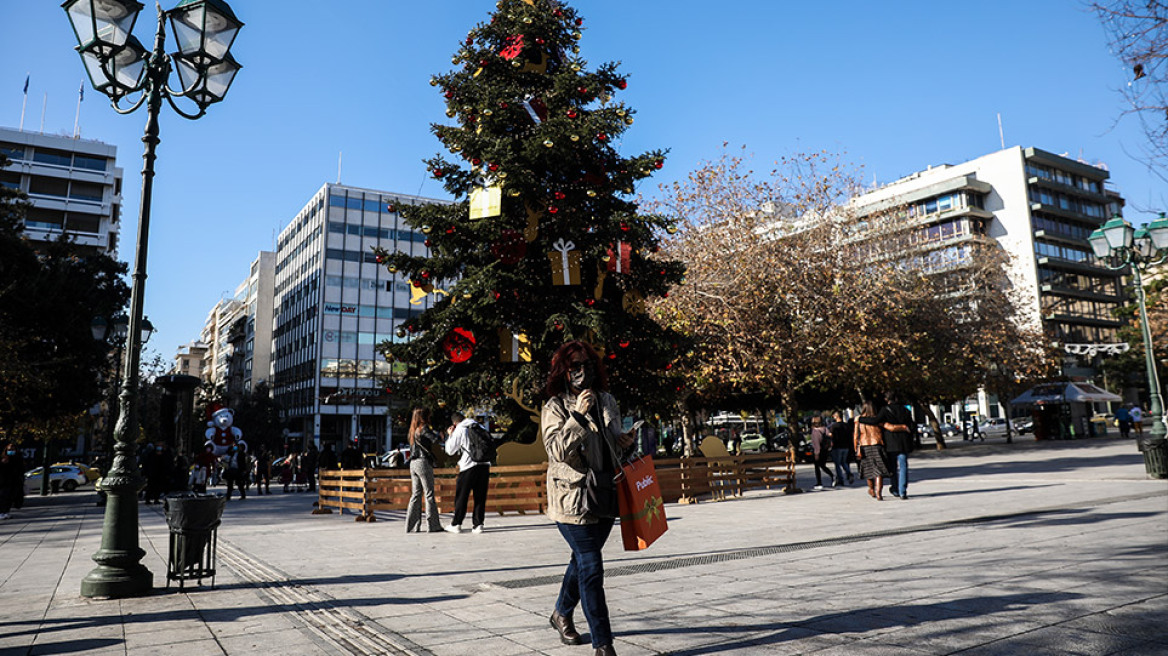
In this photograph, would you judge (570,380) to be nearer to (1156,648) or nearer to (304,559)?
(1156,648)

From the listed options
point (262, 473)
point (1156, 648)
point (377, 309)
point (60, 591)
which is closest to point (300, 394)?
point (377, 309)

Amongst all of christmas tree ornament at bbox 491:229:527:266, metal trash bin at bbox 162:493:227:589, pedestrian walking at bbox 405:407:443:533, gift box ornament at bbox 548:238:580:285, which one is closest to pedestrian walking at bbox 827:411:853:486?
gift box ornament at bbox 548:238:580:285

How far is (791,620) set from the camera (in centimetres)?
470

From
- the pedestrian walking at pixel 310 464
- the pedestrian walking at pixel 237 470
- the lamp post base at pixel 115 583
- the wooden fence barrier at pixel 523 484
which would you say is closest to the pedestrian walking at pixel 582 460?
the lamp post base at pixel 115 583

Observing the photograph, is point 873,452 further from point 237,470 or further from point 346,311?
point 346,311

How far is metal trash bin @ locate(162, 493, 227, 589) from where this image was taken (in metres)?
6.36

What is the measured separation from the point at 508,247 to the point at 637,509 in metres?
11.9

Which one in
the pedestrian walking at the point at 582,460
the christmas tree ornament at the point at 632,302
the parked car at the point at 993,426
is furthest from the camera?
the parked car at the point at 993,426

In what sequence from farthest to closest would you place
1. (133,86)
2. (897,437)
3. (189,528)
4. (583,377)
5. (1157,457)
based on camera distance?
1. (1157,457)
2. (897,437)
3. (133,86)
4. (189,528)
5. (583,377)

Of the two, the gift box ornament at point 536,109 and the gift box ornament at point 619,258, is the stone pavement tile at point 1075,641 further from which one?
the gift box ornament at point 536,109

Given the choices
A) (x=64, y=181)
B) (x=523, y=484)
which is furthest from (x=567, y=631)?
(x=64, y=181)

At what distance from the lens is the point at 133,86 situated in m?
7.04

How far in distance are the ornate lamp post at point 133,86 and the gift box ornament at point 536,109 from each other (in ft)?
30.4

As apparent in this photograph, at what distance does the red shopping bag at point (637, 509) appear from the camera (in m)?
4.06
